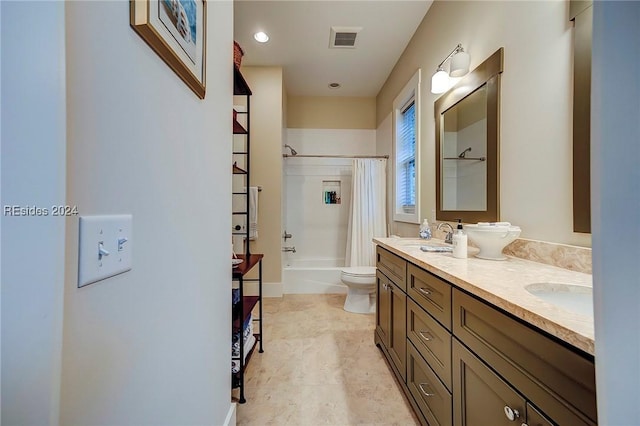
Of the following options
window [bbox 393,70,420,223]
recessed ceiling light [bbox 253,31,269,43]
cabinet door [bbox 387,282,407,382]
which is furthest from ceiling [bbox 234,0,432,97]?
cabinet door [bbox 387,282,407,382]

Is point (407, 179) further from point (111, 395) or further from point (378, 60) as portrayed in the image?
point (111, 395)

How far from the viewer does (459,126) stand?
1897mm

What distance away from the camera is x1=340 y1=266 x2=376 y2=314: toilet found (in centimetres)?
276

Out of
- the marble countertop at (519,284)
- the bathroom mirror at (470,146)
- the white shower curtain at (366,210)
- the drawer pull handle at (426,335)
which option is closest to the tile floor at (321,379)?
the drawer pull handle at (426,335)

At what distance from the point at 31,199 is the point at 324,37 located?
9.73 feet

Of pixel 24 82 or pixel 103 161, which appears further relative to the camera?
pixel 103 161

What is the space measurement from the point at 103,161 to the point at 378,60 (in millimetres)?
3289

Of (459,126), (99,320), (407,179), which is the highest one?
(459,126)

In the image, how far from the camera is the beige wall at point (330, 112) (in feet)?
13.4

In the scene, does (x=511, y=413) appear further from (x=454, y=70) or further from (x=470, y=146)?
(x=454, y=70)

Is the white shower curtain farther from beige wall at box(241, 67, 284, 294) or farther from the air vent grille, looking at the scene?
the air vent grille

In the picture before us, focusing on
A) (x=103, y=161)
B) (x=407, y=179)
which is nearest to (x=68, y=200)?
(x=103, y=161)

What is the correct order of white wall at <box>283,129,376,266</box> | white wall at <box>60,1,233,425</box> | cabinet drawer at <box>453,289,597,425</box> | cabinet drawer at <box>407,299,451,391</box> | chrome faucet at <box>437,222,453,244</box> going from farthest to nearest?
white wall at <box>283,129,376,266</box> → chrome faucet at <box>437,222,453,244</box> → cabinet drawer at <box>407,299,451,391</box> → cabinet drawer at <box>453,289,597,425</box> → white wall at <box>60,1,233,425</box>

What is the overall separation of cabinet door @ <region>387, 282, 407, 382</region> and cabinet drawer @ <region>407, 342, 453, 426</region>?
8cm
